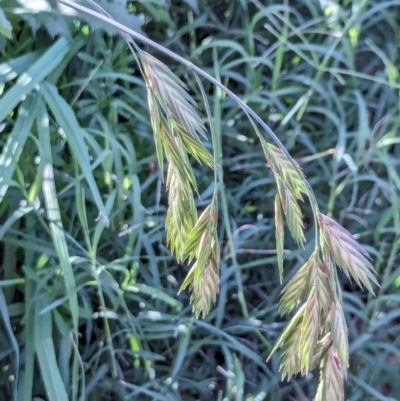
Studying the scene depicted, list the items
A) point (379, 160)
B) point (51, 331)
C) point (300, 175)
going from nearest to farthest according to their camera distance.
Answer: point (300, 175) < point (51, 331) < point (379, 160)

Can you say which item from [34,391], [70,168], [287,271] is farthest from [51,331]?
[287,271]

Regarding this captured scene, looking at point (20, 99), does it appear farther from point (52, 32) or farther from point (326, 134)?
point (326, 134)

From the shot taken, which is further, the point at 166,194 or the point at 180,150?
the point at 166,194

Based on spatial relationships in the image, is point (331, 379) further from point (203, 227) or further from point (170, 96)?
point (170, 96)


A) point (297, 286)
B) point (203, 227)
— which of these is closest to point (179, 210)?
point (203, 227)

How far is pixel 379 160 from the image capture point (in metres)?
0.87

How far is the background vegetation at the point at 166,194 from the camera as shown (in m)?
0.78

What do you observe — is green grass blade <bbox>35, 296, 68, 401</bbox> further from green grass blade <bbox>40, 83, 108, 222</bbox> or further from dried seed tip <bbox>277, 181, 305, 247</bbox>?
dried seed tip <bbox>277, 181, 305, 247</bbox>

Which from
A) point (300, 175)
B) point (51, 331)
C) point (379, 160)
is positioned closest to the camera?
point (300, 175)

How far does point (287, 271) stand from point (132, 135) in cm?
34

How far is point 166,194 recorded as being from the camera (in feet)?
2.89

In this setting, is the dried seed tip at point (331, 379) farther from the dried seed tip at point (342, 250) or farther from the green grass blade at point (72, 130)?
the green grass blade at point (72, 130)

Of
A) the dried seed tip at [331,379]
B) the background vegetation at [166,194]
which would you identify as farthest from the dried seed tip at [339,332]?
the background vegetation at [166,194]

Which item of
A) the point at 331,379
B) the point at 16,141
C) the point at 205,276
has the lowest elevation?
the point at 331,379
